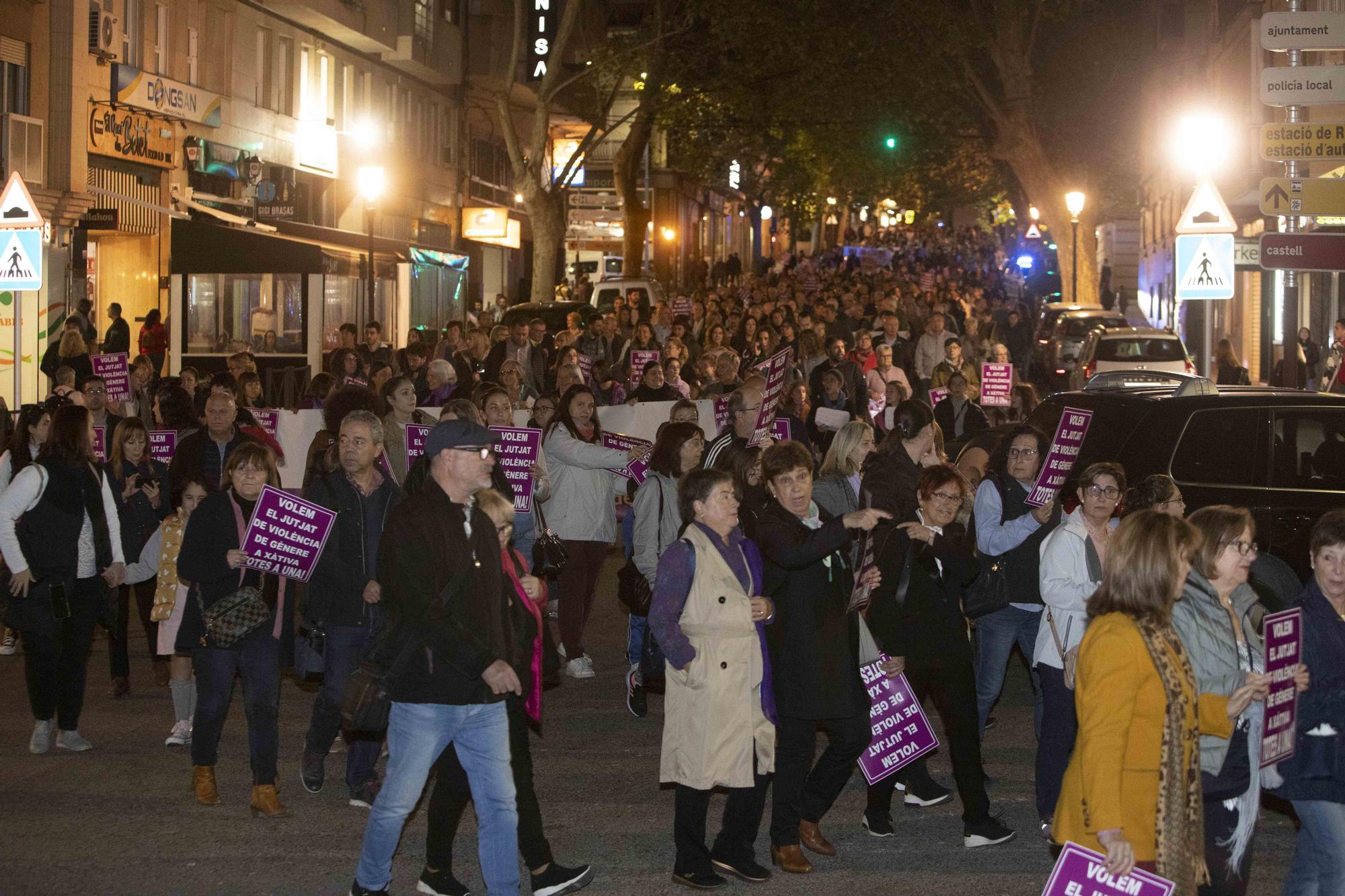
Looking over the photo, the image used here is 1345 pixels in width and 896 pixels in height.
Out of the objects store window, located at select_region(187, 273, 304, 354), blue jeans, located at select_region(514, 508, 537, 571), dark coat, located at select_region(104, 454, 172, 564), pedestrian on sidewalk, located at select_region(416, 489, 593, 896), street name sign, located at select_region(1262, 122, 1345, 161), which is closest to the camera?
pedestrian on sidewalk, located at select_region(416, 489, 593, 896)

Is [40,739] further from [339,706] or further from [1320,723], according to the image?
[1320,723]

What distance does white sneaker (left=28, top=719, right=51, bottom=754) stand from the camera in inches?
357

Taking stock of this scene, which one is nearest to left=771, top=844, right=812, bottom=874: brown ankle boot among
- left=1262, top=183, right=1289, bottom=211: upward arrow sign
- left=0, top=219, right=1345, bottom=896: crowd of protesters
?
left=0, top=219, right=1345, bottom=896: crowd of protesters

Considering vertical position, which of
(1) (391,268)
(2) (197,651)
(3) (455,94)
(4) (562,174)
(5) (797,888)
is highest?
(3) (455,94)

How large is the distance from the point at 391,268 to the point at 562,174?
6911 millimetres

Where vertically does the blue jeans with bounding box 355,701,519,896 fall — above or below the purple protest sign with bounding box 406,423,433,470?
below

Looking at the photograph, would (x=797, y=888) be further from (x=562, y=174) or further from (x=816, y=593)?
(x=562, y=174)

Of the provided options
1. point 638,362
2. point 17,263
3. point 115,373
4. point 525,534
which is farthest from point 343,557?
point 638,362

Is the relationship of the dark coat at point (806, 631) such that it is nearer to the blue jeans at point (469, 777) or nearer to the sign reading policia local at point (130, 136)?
the blue jeans at point (469, 777)

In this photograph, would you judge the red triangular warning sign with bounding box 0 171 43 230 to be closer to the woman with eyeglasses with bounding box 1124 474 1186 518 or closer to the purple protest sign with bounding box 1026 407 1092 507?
the purple protest sign with bounding box 1026 407 1092 507

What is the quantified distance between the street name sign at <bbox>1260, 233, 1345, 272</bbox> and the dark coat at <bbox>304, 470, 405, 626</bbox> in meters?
8.01

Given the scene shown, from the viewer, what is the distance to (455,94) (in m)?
44.1

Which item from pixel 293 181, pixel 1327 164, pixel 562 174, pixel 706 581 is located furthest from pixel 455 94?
pixel 706 581

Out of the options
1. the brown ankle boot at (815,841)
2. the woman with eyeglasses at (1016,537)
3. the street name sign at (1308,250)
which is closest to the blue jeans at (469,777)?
the brown ankle boot at (815,841)
